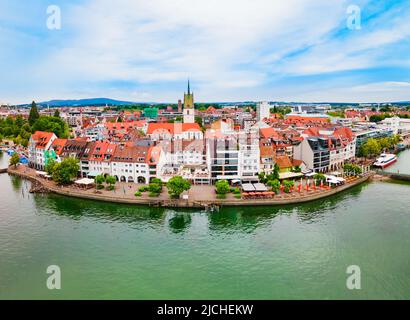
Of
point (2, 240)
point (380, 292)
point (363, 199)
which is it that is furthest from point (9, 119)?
point (380, 292)

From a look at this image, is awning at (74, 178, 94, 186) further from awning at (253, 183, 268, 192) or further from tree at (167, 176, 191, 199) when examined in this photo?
awning at (253, 183, 268, 192)

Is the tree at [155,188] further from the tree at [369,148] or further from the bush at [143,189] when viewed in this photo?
the tree at [369,148]

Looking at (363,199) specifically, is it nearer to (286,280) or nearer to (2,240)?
(286,280)

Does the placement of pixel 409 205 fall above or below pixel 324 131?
below

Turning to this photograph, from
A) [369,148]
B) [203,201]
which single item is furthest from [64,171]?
[369,148]

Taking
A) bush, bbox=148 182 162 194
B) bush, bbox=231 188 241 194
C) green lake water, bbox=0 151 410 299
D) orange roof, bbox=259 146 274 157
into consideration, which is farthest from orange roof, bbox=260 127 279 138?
bush, bbox=148 182 162 194

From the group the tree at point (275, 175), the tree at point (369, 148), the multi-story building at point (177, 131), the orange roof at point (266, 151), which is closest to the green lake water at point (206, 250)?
the tree at point (275, 175)

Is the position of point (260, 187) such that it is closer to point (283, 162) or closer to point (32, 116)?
point (283, 162)
